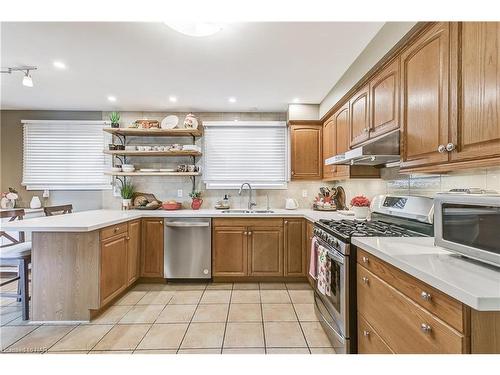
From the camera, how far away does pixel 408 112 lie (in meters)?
1.73

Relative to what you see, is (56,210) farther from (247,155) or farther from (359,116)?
(359,116)

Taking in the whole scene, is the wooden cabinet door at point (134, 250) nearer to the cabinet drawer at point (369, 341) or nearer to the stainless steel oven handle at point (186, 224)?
the stainless steel oven handle at point (186, 224)

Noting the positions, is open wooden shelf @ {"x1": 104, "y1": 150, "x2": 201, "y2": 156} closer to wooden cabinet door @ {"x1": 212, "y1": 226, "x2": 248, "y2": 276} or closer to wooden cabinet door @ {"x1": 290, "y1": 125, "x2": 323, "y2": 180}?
wooden cabinet door @ {"x1": 212, "y1": 226, "x2": 248, "y2": 276}

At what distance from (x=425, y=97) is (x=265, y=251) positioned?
2.45 m

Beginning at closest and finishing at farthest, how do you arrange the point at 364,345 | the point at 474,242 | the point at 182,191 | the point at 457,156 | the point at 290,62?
1. the point at 474,242
2. the point at 457,156
3. the point at 364,345
4. the point at 290,62
5. the point at 182,191

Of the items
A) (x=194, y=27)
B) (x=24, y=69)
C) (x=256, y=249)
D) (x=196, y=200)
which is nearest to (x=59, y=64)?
(x=24, y=69)

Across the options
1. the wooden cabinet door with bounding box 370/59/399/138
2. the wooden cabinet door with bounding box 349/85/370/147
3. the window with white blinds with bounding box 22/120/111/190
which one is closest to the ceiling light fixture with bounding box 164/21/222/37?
the wooden cabinet door with bounding box 370/59/399/138

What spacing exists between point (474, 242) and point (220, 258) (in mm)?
2750

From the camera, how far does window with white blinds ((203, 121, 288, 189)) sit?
13.2 ft

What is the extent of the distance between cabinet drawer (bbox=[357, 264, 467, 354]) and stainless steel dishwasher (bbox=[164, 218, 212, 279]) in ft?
6.98

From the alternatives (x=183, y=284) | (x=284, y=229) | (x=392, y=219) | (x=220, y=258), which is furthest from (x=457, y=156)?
(x=183, y=284)

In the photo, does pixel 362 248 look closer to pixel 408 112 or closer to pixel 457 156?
pixel 457 156

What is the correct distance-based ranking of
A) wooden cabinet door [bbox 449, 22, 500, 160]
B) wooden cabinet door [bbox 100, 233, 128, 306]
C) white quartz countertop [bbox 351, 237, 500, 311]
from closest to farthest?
1. white quartz countertop [bbox 351, 237, 500, 311]
2. wooden cabinet door [bbox 449, 22, 500, 160]
3. wooden cabinet door [bbox 100, 233, 128, 306]

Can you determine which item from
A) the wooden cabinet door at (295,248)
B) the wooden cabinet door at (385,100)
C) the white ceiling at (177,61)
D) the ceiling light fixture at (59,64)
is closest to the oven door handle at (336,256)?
the wooden cabinet door at (385,100)
